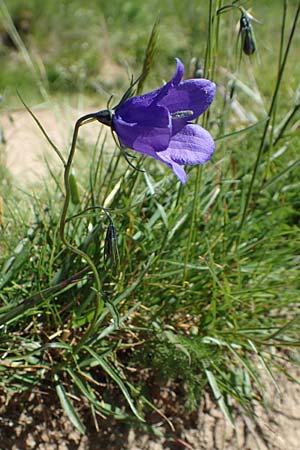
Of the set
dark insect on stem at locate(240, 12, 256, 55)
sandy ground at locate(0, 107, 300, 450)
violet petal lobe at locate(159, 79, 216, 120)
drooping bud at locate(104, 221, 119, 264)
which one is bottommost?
sandy ground at locate(0, 107, 300, 450)

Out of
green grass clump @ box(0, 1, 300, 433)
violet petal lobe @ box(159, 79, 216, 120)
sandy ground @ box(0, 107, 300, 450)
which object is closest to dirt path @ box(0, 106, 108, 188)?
green grass clump @ box(0, 1, 300, 433)

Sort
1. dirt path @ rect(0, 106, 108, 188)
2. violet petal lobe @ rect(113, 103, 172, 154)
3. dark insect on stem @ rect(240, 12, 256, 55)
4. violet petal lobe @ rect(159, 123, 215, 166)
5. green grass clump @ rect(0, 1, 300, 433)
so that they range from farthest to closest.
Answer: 1. dirt path @ rect(0, 106, 108, 188)
2. green grass clump @ rect(0, 1, 300, 433)
3. dark insect on stem @ rect(240, 12, 256, 55)
4. violet petal lobe @ rect(159, 123, 215, 166)
5. violet petal lobe @ rect(113, 103, 172, 154)

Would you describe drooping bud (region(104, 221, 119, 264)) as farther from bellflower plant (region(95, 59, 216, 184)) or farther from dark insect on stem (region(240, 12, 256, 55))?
dark insect on stem (region(240, 12, 256, 55))

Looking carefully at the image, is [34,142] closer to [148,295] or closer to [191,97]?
[148,295]

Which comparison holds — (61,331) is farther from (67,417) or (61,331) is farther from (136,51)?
(136,51)

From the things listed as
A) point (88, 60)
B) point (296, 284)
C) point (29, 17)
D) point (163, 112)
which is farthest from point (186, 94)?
point (29, 17)

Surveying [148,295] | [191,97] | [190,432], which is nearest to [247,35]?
[191,97]

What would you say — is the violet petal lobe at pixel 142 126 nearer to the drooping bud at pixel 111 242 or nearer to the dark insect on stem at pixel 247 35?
the drooping bud at pixel 111 242
